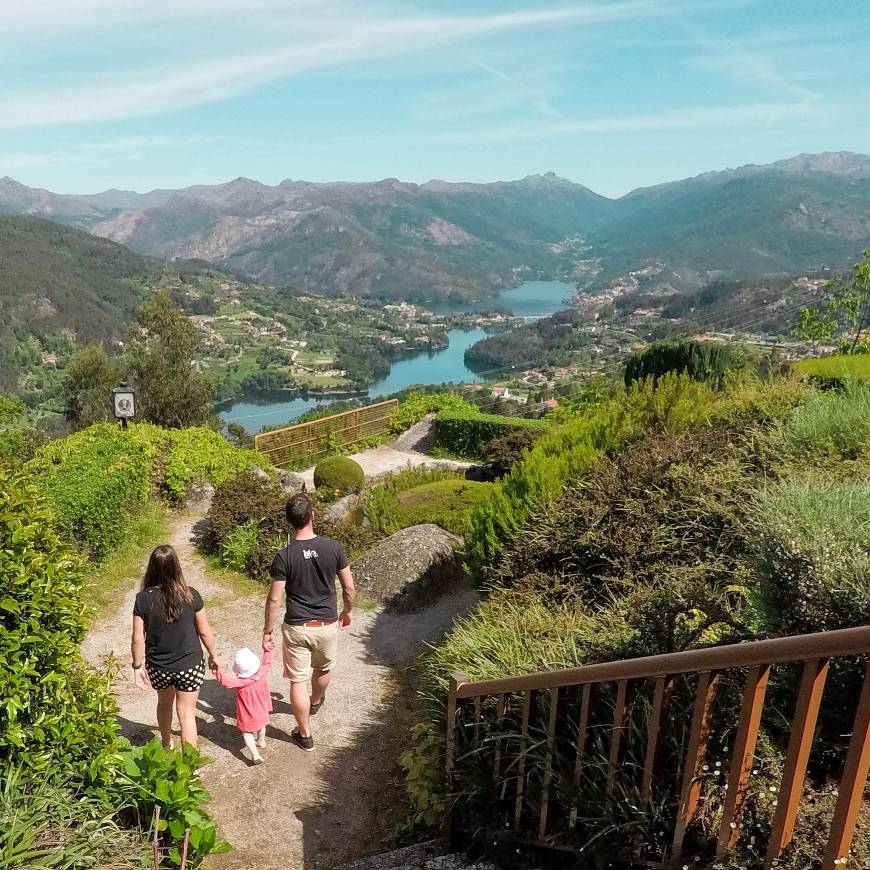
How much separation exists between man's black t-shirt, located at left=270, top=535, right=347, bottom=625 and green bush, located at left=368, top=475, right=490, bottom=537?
4346mm

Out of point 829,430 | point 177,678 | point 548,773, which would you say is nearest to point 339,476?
point 177,678

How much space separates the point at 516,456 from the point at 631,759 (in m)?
10.7

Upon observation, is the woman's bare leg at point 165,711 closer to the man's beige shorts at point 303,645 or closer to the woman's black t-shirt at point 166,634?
the woman's black t-shirt at point 166,634

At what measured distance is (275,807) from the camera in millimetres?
4094

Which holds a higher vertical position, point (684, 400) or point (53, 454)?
point (684, 400)

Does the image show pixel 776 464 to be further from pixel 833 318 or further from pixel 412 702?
pixel 833 318

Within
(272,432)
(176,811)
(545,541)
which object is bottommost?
(272,432)

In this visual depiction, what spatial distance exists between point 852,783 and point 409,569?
6.40m

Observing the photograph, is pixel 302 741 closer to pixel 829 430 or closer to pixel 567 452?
pixel 567 452

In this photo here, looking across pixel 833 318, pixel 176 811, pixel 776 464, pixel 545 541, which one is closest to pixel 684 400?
pixel 776 464

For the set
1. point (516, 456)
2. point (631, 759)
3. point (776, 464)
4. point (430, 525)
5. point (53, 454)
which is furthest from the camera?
point (516, 456)

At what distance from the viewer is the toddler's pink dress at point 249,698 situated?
14.5ft

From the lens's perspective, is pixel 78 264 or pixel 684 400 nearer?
pixel 684 400

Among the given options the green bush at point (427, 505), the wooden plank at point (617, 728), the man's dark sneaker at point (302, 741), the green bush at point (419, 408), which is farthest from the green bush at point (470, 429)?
the wooden plank at point (617, 728)
